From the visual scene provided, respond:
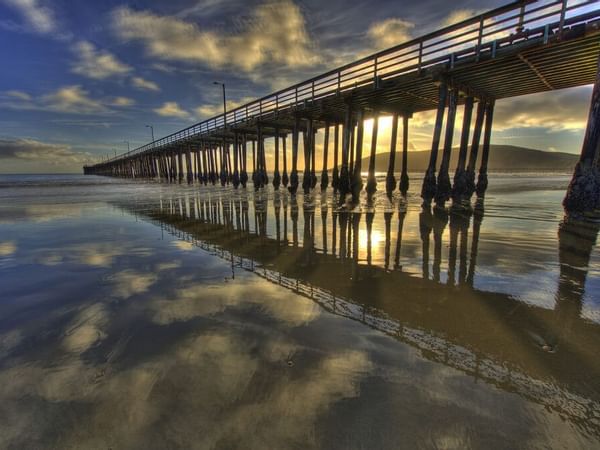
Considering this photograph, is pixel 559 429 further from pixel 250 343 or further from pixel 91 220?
pixel 91 220

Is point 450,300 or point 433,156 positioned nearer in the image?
point 450,300

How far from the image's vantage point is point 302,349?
83.9 inches

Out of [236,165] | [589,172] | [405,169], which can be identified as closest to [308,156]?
[405,169]

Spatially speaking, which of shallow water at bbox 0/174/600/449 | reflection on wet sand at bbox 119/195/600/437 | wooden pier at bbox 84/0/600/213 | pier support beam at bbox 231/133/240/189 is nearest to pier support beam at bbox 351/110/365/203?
wooden pier at bbox 84/0/600/213

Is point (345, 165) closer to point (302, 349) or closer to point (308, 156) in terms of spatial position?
point (308, 156)

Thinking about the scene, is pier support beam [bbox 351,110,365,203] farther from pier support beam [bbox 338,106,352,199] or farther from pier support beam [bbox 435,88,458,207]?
pier support beam [bbox 435,88,458,207]

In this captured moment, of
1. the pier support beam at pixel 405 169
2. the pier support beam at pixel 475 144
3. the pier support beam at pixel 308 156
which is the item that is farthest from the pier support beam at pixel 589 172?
the pier support beam at pixel 308 156

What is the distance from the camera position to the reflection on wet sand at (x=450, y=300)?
5.99ft

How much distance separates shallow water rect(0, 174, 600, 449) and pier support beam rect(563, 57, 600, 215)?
4.40 metres

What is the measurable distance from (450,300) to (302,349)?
5.58ft

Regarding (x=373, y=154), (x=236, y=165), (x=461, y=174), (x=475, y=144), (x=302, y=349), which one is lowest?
(x=302, y=349)

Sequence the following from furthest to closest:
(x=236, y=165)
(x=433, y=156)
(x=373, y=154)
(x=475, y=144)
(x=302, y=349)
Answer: (x=236, y=165), (x=373, y=154), (x=475, y=144), (x=433, y=156), (x=302, y=349)

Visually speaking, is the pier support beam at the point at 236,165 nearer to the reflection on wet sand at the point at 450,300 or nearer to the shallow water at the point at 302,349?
the reflection on wet sand at the point at 450,300

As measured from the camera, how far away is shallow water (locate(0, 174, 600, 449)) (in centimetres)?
145
